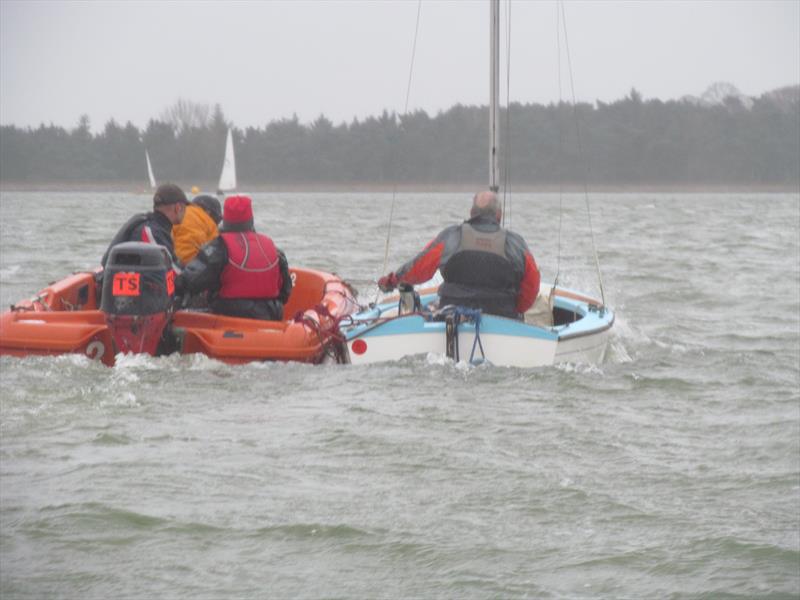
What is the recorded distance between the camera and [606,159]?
84.1m

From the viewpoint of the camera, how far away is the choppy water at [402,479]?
14.6ft

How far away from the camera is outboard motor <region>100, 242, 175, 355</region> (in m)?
7.70

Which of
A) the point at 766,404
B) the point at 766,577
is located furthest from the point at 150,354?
the point at 766,577

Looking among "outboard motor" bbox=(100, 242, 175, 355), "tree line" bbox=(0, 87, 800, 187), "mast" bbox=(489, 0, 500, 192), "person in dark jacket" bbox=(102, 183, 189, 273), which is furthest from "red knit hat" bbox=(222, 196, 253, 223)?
"tree line" bbox=(0, 87, 800, 187)

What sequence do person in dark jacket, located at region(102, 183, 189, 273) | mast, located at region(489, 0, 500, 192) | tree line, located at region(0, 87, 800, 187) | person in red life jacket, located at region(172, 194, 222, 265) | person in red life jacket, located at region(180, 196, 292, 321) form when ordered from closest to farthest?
person in red life jacket, located at region(180, 196, 292, 321)
person in dark jacket, located at region(102, 183, 189, 273)
person in red life jacket, located at region(172, 194, 222, 265)
mast, located at region(489, 0, 500, 192)
tree line, located at region(0, 87, 800, 187)

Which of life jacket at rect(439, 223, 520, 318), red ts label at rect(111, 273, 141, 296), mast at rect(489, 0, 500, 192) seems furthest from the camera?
mast at rect(489, 0, 500, 192)

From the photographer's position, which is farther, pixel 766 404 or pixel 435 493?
pixel 766 404

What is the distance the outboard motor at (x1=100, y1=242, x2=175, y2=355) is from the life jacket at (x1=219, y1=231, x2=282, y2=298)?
1.65ft

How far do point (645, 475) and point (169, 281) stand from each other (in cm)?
329

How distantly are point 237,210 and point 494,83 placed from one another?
12.2 ft

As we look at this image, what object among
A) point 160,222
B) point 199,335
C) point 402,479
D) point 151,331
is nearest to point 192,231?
point 160,222

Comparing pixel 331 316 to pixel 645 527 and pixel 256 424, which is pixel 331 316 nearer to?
pixel 256 424

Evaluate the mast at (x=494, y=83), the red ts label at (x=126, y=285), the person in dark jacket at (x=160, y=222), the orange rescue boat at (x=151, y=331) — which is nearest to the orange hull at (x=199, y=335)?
the orange rescue boat at (x=151, y=331)

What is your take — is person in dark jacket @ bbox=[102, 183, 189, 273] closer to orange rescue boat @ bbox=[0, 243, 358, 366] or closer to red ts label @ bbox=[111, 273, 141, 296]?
orange rescue boat @ bbox=[0, 243, 358, 366]
